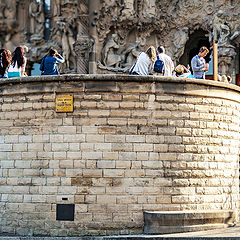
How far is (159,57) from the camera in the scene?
1380cm

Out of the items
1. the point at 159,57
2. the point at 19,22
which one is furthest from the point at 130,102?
the point at 19,22

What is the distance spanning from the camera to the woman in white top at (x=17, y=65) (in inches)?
561

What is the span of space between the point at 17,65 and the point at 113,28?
39.9 ft

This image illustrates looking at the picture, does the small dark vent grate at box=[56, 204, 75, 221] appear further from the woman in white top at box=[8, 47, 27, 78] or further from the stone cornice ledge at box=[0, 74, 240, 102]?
the woman in white top at box=[8, 47, 27, 78]

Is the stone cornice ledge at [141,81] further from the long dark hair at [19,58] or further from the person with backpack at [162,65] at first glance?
the long dark hair at [19,58]

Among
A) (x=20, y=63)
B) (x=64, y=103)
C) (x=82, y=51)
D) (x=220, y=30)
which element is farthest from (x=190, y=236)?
(x=220, y=30)

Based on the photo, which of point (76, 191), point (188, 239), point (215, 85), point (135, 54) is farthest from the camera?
point (135, 54)

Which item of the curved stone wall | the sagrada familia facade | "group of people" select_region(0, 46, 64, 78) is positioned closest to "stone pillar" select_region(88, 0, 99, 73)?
the sagrada familia facade

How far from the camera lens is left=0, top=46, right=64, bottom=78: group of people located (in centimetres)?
1391

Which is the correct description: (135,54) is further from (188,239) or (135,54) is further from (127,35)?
(188,239)

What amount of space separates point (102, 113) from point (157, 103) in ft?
4.24

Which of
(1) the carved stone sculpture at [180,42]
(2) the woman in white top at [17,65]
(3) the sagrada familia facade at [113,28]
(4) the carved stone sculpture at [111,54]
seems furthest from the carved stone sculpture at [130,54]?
(2) the woman in white top at [17,65]

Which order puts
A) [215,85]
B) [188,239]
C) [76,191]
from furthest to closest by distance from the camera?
[215,85], [76,191], [188,239]

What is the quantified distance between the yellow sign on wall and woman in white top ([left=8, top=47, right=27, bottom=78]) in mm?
1975
